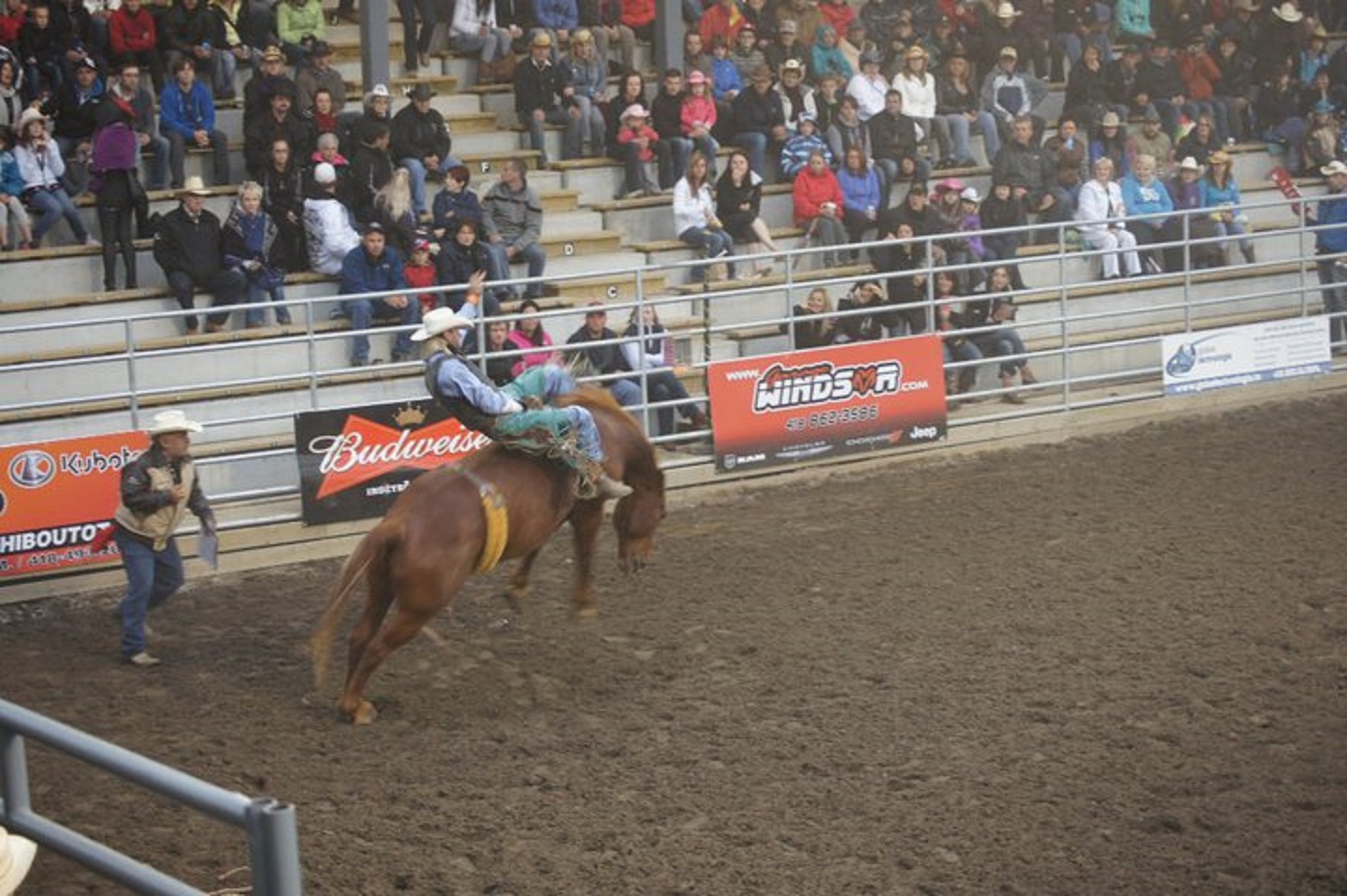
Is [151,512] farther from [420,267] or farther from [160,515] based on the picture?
[420,267]

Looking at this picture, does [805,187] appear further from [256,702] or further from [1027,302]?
[256,702]

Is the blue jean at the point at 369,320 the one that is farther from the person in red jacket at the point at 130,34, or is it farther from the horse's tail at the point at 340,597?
the horse's tail at the point at 340,597

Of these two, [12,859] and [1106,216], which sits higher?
[1106,216]

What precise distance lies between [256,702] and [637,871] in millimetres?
3272

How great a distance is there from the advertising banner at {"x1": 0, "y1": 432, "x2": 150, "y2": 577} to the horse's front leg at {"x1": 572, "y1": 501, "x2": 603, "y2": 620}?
128 inches

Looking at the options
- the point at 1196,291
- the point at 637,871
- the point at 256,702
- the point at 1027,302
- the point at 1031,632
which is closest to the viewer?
the point at 637,871

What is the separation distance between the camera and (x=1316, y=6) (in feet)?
86.2

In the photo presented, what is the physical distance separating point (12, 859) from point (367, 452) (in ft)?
28.6

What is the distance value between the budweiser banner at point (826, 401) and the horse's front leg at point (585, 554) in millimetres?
4064

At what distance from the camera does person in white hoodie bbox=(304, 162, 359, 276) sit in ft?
53.9

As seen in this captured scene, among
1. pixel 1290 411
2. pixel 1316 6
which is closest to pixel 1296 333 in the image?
pixel 1290 411

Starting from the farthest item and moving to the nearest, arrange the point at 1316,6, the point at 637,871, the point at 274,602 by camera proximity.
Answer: the point at 1316,6
the point at 274,602
the point at 637,871

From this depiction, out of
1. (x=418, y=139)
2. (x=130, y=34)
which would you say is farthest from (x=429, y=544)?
(x=130, y=34)

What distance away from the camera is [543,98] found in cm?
1931
